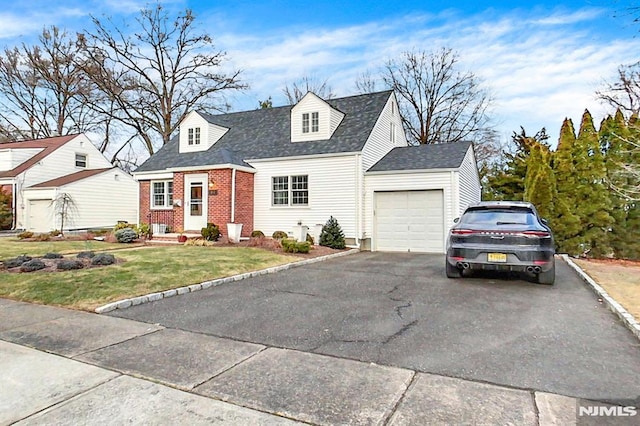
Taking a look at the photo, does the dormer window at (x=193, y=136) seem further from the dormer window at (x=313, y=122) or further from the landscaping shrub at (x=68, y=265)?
the landscaping shrub at (x=68, y=265)

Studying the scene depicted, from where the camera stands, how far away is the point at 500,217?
7602mm

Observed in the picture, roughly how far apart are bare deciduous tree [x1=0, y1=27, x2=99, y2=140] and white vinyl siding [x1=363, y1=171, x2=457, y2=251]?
25.5 metres

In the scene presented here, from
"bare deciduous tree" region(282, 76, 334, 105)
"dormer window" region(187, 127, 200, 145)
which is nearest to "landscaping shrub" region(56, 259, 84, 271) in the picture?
"dormer window" region(187, 127, 200, 145)

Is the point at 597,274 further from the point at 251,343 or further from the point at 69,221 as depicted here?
the point at 69,221

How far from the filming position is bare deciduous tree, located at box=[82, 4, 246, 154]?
90.8 ft

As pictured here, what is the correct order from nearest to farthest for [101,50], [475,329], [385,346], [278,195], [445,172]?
[385,346] < [475,329] < [445,172] < [278,195] < [101,50]

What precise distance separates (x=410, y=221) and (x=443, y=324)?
32.4 feet

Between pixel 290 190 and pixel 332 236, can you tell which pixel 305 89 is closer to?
pixel 290 190

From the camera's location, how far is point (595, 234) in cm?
1462

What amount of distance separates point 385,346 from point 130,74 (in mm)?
30687

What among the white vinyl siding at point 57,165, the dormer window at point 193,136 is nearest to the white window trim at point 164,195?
the dormer window at point 193,136

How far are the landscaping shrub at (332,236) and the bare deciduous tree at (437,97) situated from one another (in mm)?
18309

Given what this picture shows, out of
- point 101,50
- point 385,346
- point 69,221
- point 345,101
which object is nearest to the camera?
point 385,346

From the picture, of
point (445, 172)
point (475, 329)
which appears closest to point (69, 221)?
point (445, 172)
